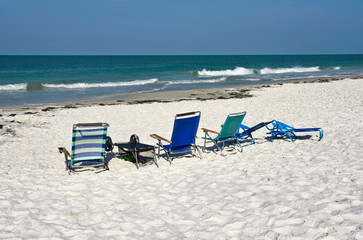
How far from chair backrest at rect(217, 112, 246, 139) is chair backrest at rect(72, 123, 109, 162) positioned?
245 centimetres

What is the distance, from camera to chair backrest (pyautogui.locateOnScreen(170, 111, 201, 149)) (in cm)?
642

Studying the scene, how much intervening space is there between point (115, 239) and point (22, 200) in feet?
6.02

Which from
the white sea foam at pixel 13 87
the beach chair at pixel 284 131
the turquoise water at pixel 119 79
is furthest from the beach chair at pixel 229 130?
the white sea foam at pixel 13 87

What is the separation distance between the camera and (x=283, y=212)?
4113mm

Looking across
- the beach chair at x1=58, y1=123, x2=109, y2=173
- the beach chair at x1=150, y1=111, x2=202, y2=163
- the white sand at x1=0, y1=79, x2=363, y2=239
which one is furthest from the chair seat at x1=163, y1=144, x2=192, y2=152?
the beach chair at x1=58, y1=123, x2=109, y2=173

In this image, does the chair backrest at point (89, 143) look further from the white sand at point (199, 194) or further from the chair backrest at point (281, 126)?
the chair backrest at point (281, 126)

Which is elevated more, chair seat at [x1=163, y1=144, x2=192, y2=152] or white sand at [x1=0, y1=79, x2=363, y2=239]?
chair seat at [x1=163, y1=144, x2=192, y2=152]

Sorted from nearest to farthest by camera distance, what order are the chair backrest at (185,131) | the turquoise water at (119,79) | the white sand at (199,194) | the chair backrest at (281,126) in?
1. the white sand at (199,194)
2. the chair backrest at (185,131)
3. the chair backrest at (281,126)
4. the turquoise water at (119,79)

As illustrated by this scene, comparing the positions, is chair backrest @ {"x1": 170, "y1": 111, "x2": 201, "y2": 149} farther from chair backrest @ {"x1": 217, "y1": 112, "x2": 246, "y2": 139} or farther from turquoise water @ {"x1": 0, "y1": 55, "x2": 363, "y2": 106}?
turquoise water @ {"x1": 0, "y1": 55, "x2": 363, "y2": 106}

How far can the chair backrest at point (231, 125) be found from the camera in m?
6.96

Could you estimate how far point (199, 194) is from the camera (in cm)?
491

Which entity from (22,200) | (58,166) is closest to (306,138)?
(58,166)

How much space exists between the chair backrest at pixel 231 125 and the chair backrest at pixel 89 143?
245 centimetres

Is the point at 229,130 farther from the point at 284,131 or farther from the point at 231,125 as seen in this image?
the point at 284,131
